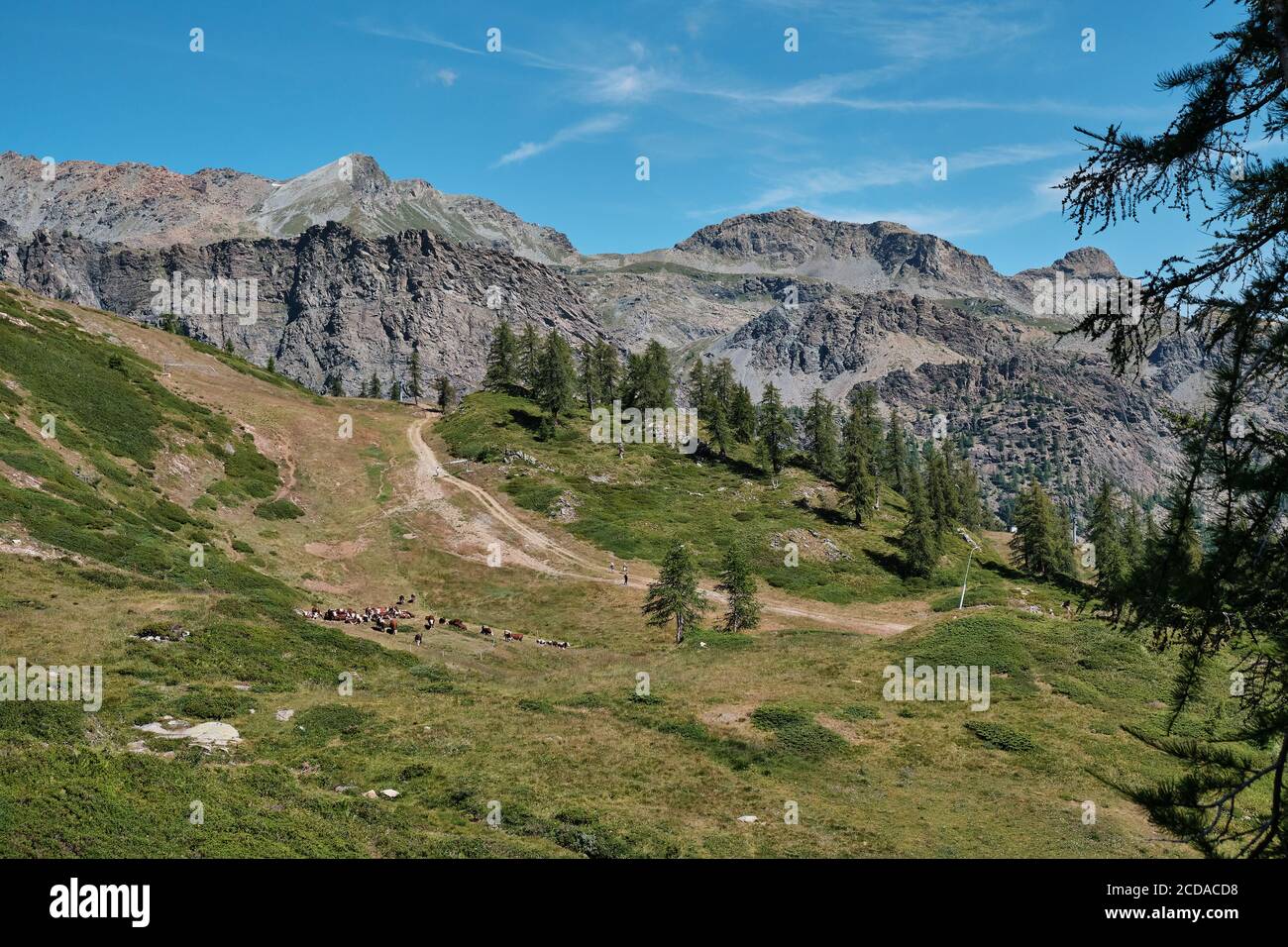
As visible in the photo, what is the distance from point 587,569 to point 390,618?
22447 millimetres

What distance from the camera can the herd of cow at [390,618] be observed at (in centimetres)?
4281

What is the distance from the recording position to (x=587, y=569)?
6656cm

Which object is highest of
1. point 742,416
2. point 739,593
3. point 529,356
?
point 529,356

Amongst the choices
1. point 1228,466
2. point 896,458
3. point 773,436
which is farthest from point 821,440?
point 1228,466

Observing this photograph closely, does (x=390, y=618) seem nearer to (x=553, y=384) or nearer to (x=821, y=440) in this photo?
(x=553, y=384)

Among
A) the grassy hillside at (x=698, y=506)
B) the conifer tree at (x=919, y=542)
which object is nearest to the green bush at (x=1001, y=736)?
the grassy hillside at (x=698, y=506)

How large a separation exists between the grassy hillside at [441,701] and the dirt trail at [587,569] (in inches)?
41.6

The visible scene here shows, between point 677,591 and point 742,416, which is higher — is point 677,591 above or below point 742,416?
below

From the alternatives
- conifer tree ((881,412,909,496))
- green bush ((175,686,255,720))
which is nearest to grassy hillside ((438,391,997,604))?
conifer tree ((881,412,909,496))

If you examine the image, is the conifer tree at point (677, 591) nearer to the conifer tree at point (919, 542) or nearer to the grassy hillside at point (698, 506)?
the grassy hillside at point (698, 506)

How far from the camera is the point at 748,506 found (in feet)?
292
